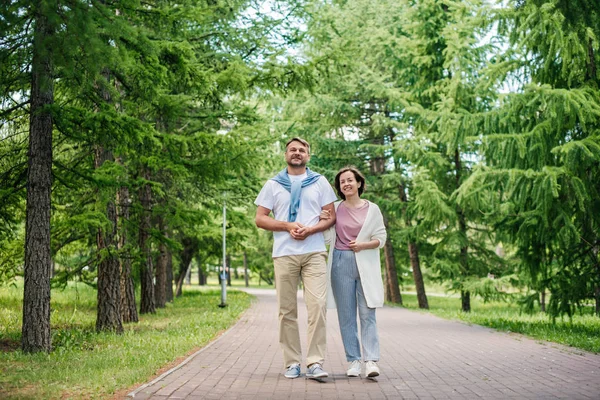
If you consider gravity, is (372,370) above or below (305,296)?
below

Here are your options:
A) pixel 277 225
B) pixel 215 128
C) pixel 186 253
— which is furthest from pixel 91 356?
pixel 186 253

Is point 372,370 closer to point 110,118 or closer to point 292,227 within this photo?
point 292,227

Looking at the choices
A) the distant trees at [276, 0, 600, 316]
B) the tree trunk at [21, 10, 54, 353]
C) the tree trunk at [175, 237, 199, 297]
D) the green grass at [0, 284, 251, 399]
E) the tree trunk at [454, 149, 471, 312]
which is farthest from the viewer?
the tree trunk at [175, 237, 199, 297]

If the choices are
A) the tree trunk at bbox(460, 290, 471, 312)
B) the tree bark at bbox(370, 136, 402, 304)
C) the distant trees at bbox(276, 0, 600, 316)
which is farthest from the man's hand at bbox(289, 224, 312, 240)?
the tree bark at bbox(370, 136, 402, 304)

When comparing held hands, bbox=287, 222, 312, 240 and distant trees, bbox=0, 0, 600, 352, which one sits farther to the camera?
distant trees, bbox=0, 0, 600, 352

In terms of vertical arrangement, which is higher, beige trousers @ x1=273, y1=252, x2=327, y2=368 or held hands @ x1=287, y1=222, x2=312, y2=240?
held hands @ x1=287, y1=222, x2=312, y2=240

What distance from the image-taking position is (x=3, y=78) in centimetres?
868

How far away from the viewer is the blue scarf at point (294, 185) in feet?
21.9

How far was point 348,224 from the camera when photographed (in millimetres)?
6875

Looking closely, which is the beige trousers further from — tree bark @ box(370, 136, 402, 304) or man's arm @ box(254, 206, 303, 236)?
tree bark @ box(370, 136, 402, 304)

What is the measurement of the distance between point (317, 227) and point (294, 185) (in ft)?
1.59

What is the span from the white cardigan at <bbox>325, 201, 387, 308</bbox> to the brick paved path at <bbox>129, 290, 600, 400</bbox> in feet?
2.66

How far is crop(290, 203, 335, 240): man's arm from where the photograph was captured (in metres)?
6.52

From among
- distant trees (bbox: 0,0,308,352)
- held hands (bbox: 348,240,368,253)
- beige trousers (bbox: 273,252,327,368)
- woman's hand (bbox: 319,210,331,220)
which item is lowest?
beige trousers (bbox: 273,252,327,368)
